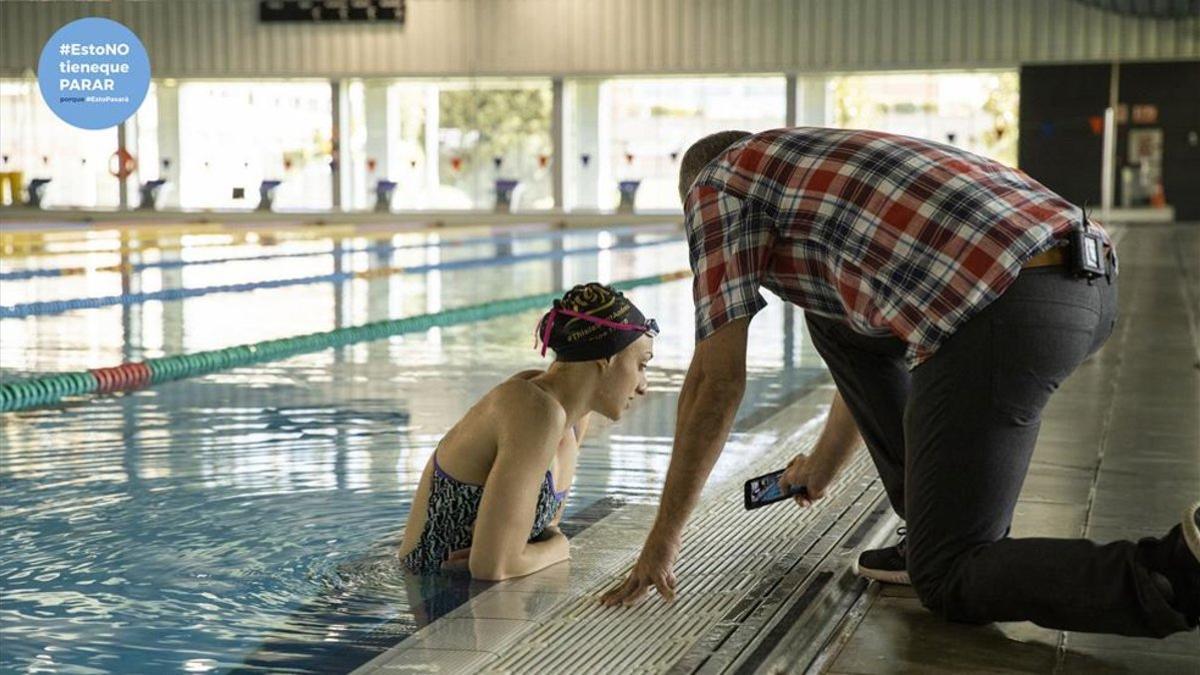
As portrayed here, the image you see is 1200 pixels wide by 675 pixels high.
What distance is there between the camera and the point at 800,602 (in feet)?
8.82

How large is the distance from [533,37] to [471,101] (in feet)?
6.76

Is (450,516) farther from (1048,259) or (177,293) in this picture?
(177,293)

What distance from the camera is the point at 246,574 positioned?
11.0ft

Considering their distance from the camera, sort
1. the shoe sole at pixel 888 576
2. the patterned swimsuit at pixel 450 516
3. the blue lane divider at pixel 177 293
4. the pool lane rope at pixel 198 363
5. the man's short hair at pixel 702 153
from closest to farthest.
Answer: the man's short hair at pixel 702 153 → the shoe sole at pixel 888 576 → the patterned swimsuit at pixel 450 516 → the pool lane rope at pixel 198 363 → the blue lane divider at pixel 177 293

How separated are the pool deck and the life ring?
76.9 feet

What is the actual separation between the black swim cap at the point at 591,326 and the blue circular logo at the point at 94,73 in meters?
13.1

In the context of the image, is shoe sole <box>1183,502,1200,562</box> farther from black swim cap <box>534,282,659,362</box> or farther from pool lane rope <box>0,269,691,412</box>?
pool lane rope <box>0,269,691,412</box>

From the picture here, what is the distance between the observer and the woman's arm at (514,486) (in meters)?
2.89

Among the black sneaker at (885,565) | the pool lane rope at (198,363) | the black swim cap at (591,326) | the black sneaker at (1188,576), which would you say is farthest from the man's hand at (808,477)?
the pool lane rope at (198,363)

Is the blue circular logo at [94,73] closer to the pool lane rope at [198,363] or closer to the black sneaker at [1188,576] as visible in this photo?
the pool lane rope at [198,363]

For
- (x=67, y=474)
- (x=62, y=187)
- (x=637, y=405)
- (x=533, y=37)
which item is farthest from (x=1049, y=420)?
(x=62, y=187)

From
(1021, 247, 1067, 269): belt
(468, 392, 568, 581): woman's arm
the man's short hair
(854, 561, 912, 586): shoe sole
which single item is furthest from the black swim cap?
(1021, 247, 1067, 269): belt

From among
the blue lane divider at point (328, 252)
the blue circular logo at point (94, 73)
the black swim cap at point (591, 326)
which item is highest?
the blue circular logo at point (94, 73)

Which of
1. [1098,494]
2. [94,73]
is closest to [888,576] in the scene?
[1098,494]
